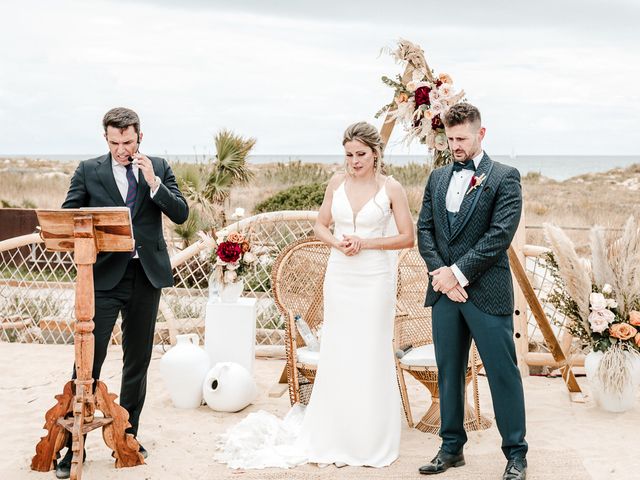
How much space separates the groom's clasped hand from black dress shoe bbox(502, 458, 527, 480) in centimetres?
92

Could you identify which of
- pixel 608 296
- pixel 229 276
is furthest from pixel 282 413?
pixel 608 296

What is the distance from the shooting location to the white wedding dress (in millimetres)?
4766

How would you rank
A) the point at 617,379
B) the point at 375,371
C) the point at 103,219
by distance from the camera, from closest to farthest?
the point at 103,219 → the point at 375,371 → the point at 617,379

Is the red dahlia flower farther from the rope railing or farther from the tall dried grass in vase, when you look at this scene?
the tall dried grass in vase

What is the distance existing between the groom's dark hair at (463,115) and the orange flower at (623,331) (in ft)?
7.62

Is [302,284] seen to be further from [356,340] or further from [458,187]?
[458,187]

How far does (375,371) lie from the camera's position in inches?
191

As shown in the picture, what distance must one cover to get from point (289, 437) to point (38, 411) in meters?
1.96

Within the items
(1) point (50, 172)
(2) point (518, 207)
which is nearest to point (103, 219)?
(2) point (518, 207)

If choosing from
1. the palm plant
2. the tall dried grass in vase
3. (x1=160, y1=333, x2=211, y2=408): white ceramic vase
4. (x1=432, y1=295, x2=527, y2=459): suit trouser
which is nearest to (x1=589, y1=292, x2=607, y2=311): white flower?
the tall dried grass in vase

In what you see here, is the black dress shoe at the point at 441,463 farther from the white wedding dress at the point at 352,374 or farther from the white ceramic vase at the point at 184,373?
the white ceramic vase at the point at 184,373

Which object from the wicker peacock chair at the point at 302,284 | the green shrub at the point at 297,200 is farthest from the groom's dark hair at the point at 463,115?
the green shrub at the point at 297,200

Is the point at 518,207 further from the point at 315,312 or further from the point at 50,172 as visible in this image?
the point at 50,172

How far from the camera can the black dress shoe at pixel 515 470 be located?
166 inches
